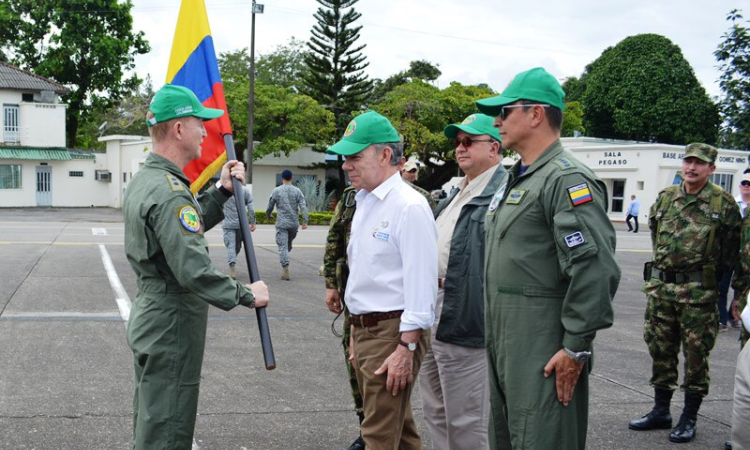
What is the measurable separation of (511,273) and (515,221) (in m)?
0.22

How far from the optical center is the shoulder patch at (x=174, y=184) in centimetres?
310

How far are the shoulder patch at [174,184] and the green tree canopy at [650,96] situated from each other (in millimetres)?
50102

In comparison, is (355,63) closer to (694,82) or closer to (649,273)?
(694,82)

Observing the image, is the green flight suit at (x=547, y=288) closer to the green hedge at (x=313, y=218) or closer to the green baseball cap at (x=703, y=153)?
the green baseball cap at (x=703, y=153)

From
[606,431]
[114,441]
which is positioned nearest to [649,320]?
[606,431]

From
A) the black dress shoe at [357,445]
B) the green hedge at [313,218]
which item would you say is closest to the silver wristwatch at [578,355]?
the black dress shoe at [357,445]

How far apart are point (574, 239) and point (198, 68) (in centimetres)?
270

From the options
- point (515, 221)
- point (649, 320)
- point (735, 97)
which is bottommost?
point (649, 320)

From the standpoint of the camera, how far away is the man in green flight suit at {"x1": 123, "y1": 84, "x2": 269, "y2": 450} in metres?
3.00

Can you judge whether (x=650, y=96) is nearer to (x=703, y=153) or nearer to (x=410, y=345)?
(x=703, y=153)

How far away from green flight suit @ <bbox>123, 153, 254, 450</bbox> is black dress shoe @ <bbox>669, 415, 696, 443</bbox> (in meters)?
3.52

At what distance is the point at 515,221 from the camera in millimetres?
2863

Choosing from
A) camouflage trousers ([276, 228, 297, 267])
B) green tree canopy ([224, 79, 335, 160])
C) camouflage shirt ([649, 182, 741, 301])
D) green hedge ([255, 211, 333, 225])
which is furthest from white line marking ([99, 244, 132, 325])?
green tree canopy ([224, 79, 335, 160])

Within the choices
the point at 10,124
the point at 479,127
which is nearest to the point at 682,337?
the point at 479,127
